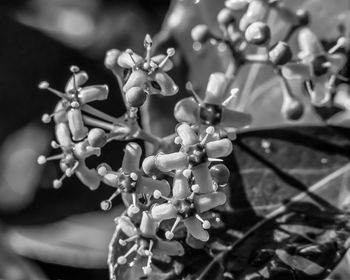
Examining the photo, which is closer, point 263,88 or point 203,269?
point 203,269

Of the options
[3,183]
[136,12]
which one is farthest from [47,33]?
[3,183]

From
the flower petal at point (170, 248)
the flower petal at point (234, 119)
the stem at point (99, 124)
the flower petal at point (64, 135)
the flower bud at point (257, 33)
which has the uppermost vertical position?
the flower bud at point (257, 33)

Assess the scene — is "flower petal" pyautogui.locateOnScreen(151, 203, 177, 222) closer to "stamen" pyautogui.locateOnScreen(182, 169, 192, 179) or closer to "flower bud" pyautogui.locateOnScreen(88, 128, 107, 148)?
"stamen" pyautogui.locateOnScreen(182, 169, 192, 179)

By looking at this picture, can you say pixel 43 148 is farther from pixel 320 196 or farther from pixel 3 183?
pixel 320 196

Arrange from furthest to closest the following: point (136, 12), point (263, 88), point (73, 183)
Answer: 1. point (136, 12)
2. point (73, 183)
3. point (263, 88)

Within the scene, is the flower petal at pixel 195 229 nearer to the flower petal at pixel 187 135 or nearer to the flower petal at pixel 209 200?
the flower petal at pixel 209 200

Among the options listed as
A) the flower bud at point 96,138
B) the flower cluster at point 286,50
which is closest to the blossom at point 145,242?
the flower bud at point 96,138
